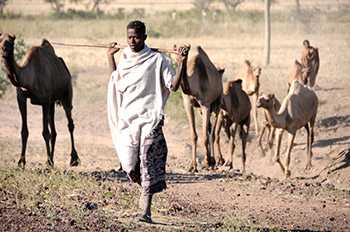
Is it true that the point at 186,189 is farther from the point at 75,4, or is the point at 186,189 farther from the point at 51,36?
the point at 75,4

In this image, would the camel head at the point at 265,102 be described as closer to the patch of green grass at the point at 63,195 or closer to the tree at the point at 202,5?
the patch of green grass at the point at 63,195

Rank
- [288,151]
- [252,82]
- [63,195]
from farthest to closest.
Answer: [252,82] < [288,151] < [63,195]

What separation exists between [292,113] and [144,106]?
8764mm

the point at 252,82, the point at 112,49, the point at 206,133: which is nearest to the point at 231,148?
the point at 206,133

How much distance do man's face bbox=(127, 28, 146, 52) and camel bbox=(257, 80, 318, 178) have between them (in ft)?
25.8

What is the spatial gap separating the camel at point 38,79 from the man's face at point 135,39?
15.0 feet

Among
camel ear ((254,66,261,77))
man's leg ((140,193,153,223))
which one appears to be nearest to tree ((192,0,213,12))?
camel ear ((254,66,261,77))

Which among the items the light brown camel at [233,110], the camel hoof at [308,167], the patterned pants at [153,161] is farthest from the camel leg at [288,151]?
the patterned pants at [153,161]

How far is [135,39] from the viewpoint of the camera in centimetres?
988

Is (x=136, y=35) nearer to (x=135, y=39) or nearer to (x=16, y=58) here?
(x=135, y=39)

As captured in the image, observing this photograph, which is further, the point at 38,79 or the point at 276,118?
the point at 276,118

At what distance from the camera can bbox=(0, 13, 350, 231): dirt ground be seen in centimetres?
1121

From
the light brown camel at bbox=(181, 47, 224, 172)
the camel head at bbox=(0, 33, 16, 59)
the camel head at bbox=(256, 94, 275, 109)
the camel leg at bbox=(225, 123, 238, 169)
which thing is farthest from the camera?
the camel leg at bbox=(225, 123, 238, 169)

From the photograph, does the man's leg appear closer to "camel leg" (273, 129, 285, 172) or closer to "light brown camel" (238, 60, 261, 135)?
"camel leg" (273, 129, 285, 172)
